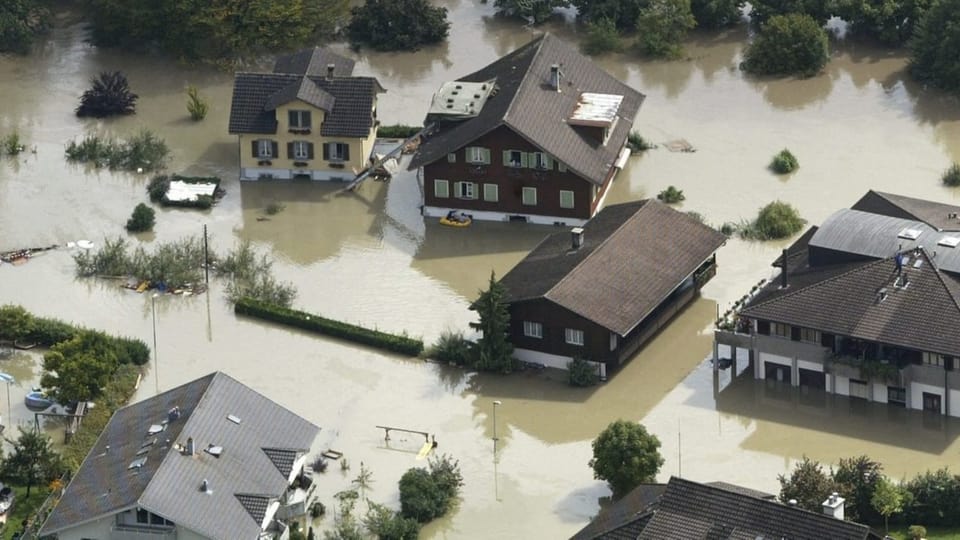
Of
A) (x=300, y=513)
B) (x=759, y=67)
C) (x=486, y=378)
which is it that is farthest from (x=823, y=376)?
(x=759, y=67)

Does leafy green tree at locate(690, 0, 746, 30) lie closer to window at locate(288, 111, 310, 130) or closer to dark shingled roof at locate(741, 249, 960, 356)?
window at locate(288, 111, 310, 130)

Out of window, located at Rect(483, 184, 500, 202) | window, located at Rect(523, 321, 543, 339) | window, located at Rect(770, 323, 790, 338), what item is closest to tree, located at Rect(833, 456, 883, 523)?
window, located at Rect(770, 323, 790, 338)

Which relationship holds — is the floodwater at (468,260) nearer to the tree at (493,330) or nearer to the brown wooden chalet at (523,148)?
the tree at (493,330)

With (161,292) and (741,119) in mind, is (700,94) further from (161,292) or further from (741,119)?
(161,292)

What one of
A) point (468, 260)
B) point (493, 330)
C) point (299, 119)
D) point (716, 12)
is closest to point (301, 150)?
point (299, 119)

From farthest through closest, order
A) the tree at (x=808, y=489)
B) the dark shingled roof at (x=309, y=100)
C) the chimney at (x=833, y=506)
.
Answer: the dark shingled roof at (x=309, y=100) → the tree at (x=808, y=489) → the chimney at (x=833, y=506)

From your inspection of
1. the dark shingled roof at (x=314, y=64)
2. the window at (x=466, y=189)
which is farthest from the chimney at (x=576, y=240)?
the dark shingled roof at (x=314, y=64)

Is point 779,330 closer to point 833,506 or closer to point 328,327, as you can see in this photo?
point 833,506

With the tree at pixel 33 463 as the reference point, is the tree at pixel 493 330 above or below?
above
